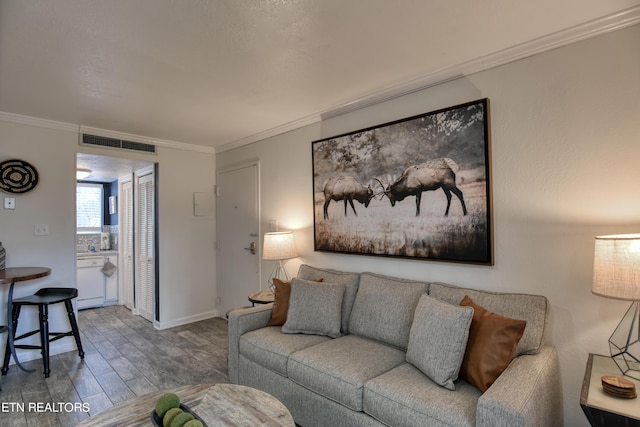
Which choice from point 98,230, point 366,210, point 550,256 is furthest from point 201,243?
point 550,256

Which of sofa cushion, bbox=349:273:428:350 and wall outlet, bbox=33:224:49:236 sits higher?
wall outlet, bbox=33:224:49:236

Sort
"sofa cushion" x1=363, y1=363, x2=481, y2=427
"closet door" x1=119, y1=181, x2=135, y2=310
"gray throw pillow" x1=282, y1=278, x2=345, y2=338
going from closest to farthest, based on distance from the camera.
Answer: "sofa cushion" x1=363, y1=363, x2=481, y2=427 → "gray throw pillow" x1=282, y1=278, x2=345, y2=338 → "closet door" x1=119, y1=181, x2=135, y2=310

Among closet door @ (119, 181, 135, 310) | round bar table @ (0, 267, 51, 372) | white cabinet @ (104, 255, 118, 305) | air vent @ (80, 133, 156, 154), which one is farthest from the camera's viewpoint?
white cabinet @ (104, 255, 118, 305)

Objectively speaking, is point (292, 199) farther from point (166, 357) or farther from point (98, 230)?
point (98, 230)

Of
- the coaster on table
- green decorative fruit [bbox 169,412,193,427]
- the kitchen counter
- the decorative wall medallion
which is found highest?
the decorative wall medallion

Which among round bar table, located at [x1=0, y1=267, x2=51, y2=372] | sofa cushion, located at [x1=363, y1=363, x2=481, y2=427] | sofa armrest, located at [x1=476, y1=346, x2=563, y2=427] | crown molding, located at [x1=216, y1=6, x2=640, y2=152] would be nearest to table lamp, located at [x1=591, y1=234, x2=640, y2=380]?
sofa armrest, located at [x1=476, y1=346, x2=563, y2=427]

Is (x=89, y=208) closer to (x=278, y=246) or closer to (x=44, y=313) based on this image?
(x=44, y=313)

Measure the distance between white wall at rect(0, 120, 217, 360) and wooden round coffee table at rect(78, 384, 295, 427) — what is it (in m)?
2.62

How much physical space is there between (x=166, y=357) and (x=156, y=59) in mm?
2727

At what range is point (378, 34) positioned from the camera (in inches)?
77.4

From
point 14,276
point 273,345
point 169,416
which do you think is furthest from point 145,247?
point 169,416

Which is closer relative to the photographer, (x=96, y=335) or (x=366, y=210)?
(x=366, y=210)

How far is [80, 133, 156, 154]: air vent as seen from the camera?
3.70 m

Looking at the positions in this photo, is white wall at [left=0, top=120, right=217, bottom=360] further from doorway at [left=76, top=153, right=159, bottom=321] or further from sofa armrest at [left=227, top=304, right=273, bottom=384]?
sofa armrest at [left=227, top=304, right=273, bottom=384]
